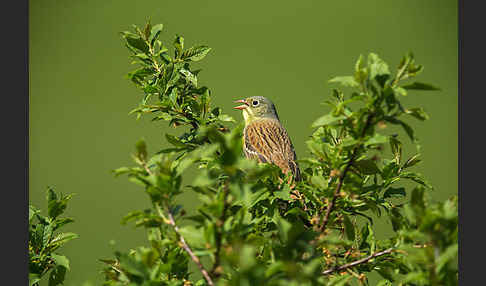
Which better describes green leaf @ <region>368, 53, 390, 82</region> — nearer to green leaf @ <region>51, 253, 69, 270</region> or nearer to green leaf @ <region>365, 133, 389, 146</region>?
green leaf @ <region>365, 133, 389, 146</region>

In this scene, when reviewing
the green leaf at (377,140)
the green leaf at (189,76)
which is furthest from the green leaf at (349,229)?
the green leaf at (189,76)

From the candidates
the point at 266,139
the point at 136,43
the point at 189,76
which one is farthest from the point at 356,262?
the point at 266,139

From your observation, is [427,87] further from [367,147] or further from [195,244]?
[195,244]

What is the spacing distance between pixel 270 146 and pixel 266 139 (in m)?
0.11

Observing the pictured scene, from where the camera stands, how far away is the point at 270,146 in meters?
2.73

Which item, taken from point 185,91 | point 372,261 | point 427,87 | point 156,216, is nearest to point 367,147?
point 427,87

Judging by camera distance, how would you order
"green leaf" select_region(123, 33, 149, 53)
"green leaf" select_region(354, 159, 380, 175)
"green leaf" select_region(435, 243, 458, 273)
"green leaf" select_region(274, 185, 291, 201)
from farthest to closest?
"green leaf" select_region(123, 33, 149, 53) → "green leaf" select_region(274, 185, 291, 201) → "green leaf" select_region(354, 159, 380, 175) → "green leaf" select_region(435, 243, 458, 273)

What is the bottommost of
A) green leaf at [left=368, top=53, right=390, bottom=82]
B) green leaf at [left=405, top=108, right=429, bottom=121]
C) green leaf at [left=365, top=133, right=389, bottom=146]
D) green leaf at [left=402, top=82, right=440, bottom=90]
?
green leaf at [left=365, top=133, right=389, bottom=146]

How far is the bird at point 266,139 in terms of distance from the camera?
2619 millimetres

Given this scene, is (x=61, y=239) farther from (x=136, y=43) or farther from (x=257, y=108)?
(x=257, y=108)

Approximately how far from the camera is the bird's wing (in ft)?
8.54

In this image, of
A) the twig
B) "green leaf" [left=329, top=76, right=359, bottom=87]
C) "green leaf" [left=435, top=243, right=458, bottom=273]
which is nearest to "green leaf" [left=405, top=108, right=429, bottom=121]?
"green leaf" [left=329, top=76, right=359, bottom=87]

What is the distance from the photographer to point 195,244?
32.0 inches

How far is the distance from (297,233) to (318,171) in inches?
21.7
